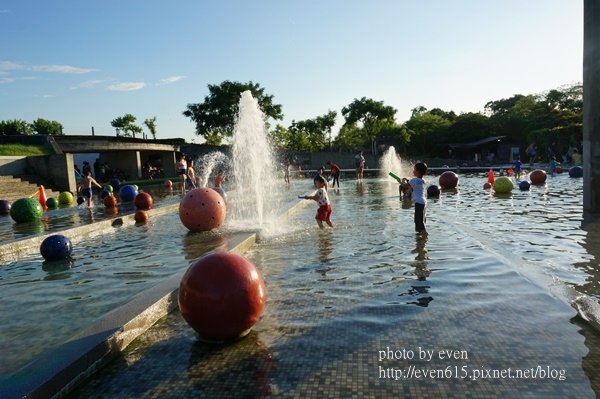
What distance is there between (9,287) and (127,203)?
13792 millimetres

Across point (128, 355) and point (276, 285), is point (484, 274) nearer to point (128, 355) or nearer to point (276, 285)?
point (276, 285)

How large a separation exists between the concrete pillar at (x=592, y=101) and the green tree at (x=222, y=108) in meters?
49.6

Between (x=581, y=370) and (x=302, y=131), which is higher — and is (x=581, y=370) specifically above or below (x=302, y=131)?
below

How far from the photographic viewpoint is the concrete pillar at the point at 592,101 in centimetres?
1226

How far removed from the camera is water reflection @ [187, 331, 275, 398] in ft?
11.9

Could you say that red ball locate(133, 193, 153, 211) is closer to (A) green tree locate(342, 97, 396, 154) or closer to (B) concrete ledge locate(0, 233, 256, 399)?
(B) concrete ledge locate(0, 233, 256, 399)

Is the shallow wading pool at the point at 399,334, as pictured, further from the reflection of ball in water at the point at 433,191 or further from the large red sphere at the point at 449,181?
the large red sphere at the point at 449,181

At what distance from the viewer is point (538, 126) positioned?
172 feet

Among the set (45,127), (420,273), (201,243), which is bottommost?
(420,273)

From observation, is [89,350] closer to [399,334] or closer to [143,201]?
[399,334]

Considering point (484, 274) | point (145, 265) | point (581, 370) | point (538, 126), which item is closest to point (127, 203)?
point (145, 265)

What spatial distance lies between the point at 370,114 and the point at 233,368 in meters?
70.9

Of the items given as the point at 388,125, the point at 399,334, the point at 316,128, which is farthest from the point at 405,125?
the point at 399,334

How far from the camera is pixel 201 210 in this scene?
1133cm
